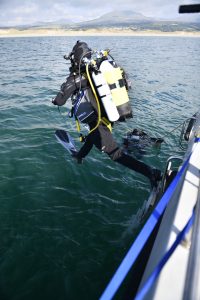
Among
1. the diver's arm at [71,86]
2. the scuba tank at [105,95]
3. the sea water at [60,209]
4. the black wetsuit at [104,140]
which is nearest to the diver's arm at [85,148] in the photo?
the black wetsuit at [104,140]

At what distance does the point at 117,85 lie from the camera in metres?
5.70

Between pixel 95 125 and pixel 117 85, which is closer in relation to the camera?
pixel 117 85

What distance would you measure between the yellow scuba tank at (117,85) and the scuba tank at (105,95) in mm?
140

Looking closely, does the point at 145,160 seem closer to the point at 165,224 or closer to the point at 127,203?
the point at 127,203

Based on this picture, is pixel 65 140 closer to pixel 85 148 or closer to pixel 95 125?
pixel 85 148

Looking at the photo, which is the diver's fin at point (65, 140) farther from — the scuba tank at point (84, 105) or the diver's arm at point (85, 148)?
the scuba tank at point (84, 105)

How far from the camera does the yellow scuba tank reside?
5574 millimetres

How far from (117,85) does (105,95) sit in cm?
36

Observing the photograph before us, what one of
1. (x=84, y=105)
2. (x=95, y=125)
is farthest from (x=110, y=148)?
(x=84, y=105)

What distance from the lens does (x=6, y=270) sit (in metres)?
4.53

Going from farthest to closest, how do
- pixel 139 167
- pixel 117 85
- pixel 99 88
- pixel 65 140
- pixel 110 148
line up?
1. pixel 65 140
2. pixel 110 148
3. pixel 139 167
4. pixel 117 85
5. pixel 99 88

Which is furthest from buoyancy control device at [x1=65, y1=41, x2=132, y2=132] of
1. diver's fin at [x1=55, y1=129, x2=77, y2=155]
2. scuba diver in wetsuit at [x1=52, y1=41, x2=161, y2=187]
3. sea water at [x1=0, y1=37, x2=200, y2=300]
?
diver's fin at [x1=55, y1=129, x2=77, y2=155]

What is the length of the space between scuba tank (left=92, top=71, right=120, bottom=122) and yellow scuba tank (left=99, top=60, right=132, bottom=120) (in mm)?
140

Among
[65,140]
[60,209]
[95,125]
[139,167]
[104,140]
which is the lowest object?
[60,209]
